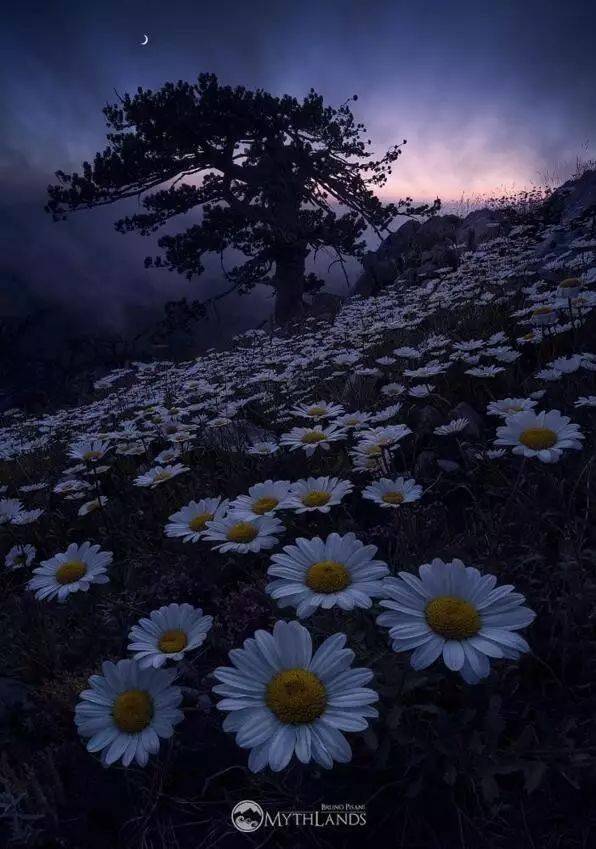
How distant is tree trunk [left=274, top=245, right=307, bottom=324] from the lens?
17.9 meters

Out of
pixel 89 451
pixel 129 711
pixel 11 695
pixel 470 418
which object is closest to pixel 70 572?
pixel 11 695

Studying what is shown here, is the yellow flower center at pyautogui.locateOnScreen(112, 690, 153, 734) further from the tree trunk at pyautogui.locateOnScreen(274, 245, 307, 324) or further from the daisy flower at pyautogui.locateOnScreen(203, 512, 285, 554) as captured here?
the tree trunk at pyautogui.locateOnScreen(274, 245, 307, 324)

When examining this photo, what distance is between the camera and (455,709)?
5.23ft

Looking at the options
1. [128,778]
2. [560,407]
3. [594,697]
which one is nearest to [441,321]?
[560,407]

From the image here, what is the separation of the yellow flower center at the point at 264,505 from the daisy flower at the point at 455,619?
0.77 m

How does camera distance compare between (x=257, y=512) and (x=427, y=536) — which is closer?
(x=257, y=512)

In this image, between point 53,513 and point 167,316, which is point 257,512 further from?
point 167,316

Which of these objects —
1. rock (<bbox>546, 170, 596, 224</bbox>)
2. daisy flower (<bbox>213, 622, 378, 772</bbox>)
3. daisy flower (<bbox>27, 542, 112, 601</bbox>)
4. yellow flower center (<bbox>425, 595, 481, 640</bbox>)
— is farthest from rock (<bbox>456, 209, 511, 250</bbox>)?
daisy flower (<bbox>213, 622, 378, 772</bbox>)

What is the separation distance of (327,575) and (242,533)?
530 mm

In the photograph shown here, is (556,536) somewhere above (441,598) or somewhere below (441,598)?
below

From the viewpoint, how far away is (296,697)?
4.00 feet

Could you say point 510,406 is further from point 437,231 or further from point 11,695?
point 437,231

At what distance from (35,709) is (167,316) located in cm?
1591

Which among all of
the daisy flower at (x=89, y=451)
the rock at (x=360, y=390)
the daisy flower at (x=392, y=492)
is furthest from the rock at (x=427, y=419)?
the daisy flower at (x=89, y=451)
